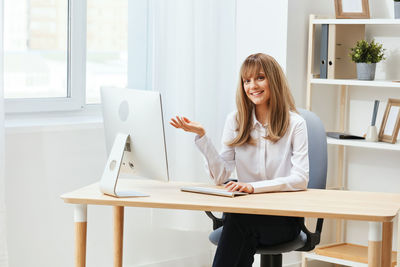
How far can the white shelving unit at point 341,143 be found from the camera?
11.1 feet

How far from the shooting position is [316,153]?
2789 mm

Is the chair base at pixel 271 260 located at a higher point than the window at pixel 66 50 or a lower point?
lower

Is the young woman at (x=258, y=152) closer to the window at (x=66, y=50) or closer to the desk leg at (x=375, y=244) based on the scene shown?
the desk leg at (x=375, y=244)

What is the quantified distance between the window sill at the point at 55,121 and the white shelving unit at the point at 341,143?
1113 mm

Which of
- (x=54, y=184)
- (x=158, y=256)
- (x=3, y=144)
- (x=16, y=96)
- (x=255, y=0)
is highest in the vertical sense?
(x=255, y=0)

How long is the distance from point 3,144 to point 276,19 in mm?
1520

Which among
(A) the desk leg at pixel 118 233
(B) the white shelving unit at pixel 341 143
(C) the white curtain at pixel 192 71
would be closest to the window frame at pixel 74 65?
(C) the white curtain at pixel 192 71

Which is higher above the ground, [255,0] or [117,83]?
[255,0]

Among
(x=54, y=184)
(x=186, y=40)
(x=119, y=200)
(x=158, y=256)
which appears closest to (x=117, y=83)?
(x=186, y=40)

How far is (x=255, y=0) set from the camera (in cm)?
359

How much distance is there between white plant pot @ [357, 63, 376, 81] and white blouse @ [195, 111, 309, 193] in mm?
906

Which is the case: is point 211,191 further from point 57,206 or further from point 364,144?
point 364,144

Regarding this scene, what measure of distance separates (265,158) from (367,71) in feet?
3.42

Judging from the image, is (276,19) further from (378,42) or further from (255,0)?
(378,42)
